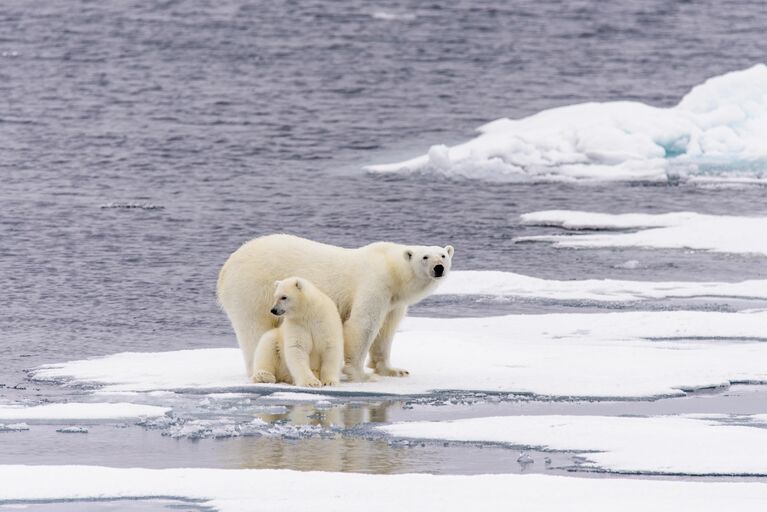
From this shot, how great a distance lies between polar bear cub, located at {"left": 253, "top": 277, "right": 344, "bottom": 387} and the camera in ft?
31.3

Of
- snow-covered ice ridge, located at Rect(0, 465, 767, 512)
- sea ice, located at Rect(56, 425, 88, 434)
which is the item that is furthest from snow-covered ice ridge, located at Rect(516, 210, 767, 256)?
snow-covered ice ridge, located at Rect(0, 465, 767, 512)

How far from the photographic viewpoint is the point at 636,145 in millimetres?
24844

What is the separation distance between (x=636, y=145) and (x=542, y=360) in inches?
584

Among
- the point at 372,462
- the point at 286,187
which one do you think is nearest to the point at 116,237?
the point at 286,187

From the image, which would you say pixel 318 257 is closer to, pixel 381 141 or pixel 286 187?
pixel 286 187

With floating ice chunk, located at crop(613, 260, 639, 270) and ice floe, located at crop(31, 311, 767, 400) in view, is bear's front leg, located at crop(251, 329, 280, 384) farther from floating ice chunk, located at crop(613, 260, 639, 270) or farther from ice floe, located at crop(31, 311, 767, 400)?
floating ice chunk, located at crop(613, 260, 639, 270)

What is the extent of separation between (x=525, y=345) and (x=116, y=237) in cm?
805

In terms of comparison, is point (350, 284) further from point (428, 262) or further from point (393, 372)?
point (393, 372)

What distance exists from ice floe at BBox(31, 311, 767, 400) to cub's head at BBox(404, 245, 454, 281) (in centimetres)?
69

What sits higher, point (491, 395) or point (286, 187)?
point (286, 187)

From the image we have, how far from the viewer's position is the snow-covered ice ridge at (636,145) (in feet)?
78.2

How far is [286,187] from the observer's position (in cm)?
2272

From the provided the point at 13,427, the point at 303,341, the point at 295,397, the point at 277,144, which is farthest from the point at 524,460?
the point at 277,144

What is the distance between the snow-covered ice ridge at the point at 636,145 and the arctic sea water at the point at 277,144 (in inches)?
8.9
